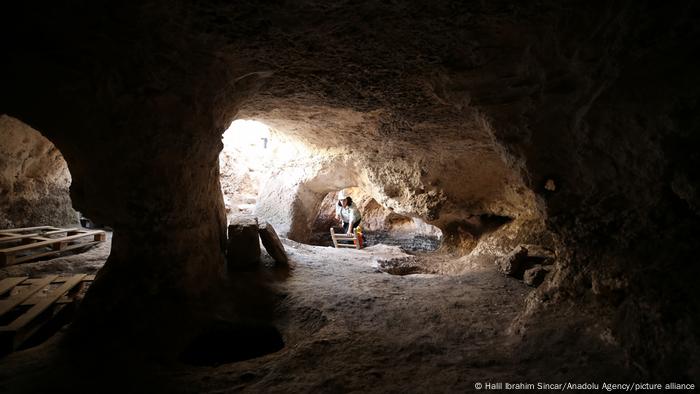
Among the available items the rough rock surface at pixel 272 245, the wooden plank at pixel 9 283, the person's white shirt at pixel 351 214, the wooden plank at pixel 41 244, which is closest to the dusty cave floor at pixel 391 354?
the rough rock surface at pixel 272 245

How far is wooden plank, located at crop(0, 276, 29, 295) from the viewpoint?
→ 3.28m

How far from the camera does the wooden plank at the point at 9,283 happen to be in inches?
129

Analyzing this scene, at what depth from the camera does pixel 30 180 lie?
581cm

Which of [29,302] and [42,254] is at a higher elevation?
[42,254]

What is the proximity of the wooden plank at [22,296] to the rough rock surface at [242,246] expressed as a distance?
5.67 ft

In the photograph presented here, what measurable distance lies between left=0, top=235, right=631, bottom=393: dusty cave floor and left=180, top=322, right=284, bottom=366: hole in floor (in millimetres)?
145

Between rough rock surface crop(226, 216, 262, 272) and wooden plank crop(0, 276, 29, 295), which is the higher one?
rough rock surface crop(226, 216, 262, 272)

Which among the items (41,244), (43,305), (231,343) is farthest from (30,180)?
(231,343)

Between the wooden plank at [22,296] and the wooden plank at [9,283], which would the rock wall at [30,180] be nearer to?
the wooden plank at [9,283]

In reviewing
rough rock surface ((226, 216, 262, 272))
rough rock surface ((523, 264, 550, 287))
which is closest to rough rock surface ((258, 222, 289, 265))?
rough rock surface ((226, 216, 262, 272))

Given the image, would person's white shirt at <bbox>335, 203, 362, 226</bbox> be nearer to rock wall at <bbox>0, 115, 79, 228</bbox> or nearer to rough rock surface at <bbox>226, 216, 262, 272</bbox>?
rough rock surface at <bbox>226, 216, 262, 272</bbox>

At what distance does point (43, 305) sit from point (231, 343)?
1619 mm

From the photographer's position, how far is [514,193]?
5.51 meters
